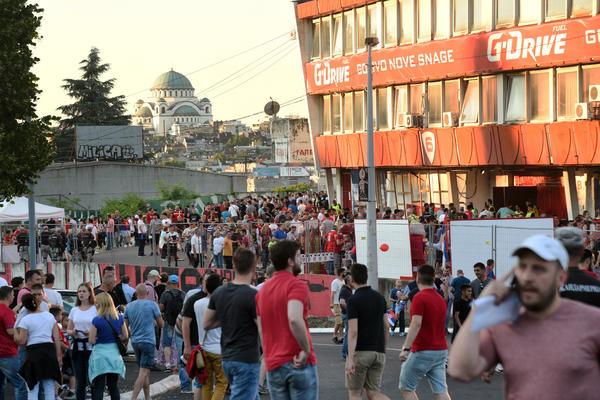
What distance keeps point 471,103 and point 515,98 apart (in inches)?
81.8

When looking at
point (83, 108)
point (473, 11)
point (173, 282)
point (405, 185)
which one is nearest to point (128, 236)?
point (405, 185)

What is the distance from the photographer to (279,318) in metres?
6.71

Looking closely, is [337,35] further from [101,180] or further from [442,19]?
[101,180]

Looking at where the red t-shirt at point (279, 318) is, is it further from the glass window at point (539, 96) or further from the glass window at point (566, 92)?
the glass window at point (539, 96)

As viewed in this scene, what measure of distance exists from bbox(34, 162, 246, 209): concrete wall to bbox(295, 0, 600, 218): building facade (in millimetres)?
27786

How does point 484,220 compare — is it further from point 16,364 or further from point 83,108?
point 83,108

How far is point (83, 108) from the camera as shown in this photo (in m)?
87.3

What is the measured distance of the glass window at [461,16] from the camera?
31.1 meters

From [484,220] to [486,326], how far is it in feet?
53.4

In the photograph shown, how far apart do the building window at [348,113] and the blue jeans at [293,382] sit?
104 feet

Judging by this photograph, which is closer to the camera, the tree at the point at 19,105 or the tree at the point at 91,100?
the tree at the point at 19,105

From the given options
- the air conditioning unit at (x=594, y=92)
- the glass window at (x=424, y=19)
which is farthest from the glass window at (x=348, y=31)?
the air conditioning unit at (x=594, y=92)

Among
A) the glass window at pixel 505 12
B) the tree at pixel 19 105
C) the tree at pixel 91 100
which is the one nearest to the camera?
the tree at pixel 19 105

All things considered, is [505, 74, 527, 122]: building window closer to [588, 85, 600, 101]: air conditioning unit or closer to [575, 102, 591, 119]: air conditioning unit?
[575, 102, 591, 119]: air conditioning unit
